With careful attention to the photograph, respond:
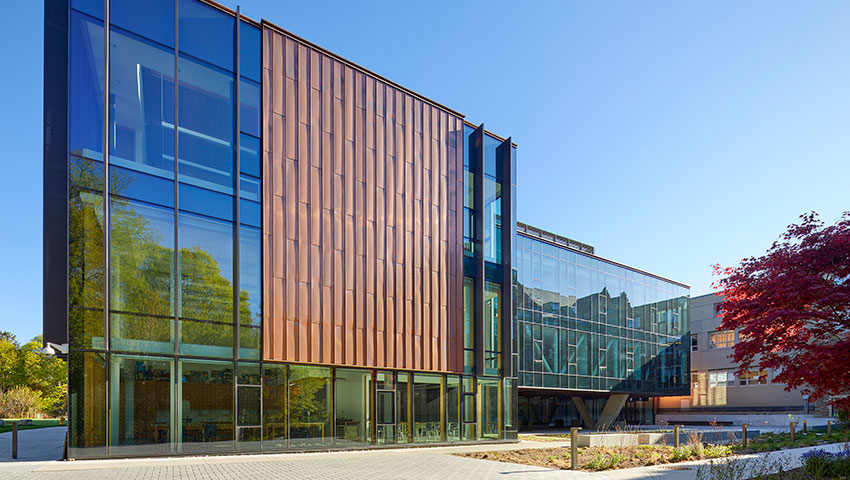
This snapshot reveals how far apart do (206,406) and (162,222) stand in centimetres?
540

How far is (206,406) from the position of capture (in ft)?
60.3

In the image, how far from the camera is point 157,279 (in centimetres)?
1795

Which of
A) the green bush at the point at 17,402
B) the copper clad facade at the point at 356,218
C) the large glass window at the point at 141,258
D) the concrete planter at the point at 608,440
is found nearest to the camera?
the large glass window at the point at 141,258

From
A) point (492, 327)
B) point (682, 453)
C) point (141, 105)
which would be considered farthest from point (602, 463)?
point (141, 105)

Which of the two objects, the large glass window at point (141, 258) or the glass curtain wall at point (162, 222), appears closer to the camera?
the glass curtain wall at point (162, 222)

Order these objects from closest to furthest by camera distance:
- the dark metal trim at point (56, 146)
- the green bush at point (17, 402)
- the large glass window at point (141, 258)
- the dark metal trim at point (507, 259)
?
the dark metal trim at point (56, 146), the large glass window at point (141, 258), the dark metal trim at point (507, 259), the green bush at point (17, 402)

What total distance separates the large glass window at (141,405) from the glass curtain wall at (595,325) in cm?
2230

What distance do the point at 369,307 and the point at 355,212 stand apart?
3.38m

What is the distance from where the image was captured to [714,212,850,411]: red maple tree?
11688mm

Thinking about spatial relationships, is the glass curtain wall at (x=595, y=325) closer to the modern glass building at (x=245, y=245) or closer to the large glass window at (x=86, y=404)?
the modern glass building at (x=245, y=245)

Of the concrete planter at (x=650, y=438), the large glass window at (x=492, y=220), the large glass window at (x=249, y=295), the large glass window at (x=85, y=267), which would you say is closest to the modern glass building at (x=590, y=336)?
the large glass window at (x=492, y=220)

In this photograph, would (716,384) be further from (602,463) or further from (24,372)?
(24,372)

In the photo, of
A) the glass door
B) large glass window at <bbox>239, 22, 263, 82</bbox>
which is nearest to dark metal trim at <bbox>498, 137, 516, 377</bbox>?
the glass door

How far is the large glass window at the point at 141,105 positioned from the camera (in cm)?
1773
